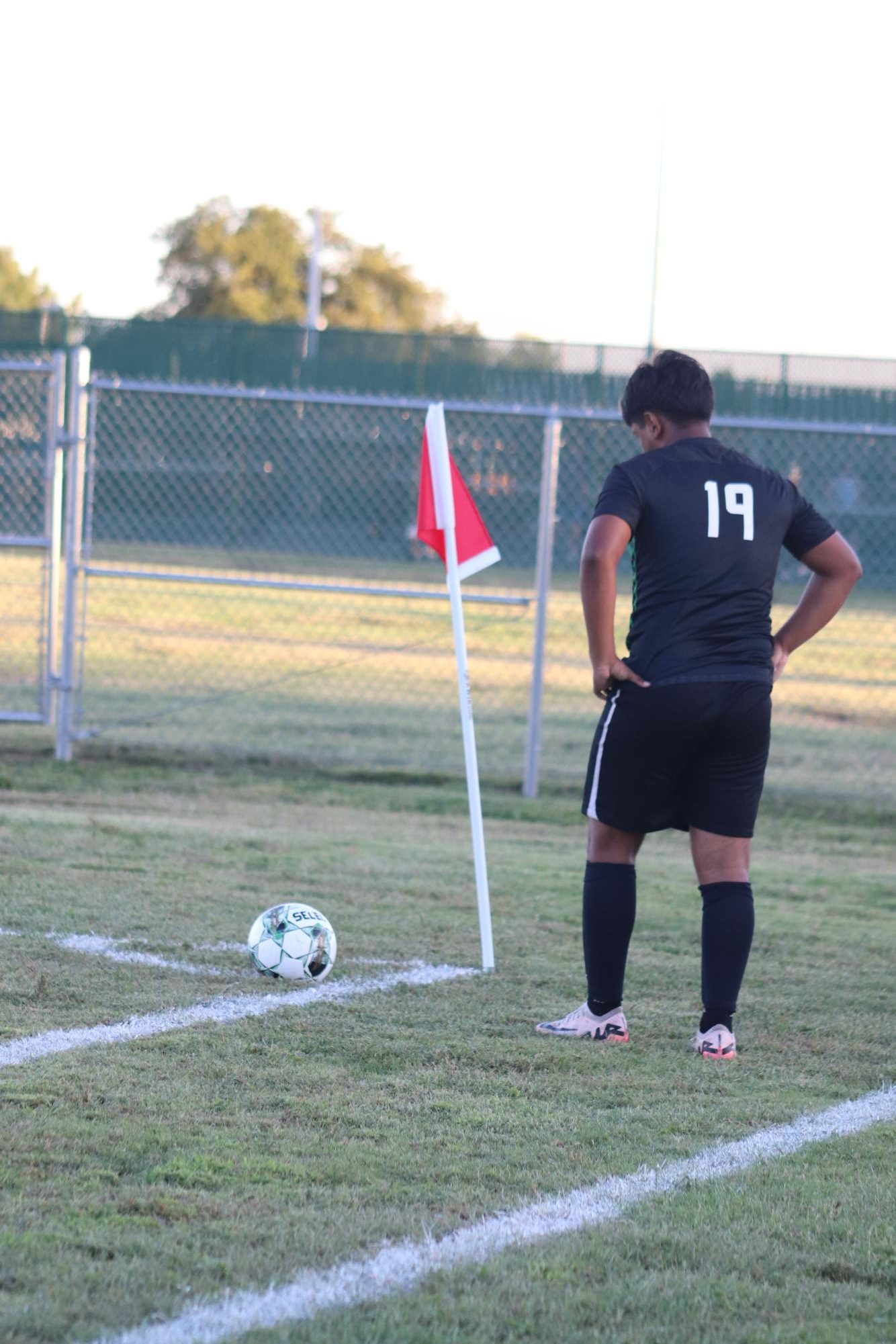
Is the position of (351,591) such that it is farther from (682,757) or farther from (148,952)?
(682,757)

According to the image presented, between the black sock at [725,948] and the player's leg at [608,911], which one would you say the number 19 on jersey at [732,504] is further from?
the black sock at [725,948]

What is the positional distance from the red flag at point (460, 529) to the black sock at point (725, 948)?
64.1 inches

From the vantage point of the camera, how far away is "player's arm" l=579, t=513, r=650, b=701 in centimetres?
407

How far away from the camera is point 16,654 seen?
1515cm

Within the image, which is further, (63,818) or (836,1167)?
(63,818)

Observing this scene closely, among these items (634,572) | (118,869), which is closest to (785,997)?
(634,572)

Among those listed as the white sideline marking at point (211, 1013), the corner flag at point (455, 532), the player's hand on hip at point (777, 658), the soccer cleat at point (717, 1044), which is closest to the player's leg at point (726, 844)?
the soccer cleat at point (717, 1044)

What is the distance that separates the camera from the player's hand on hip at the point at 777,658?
14.2 ft

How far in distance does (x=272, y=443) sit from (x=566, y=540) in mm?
3823

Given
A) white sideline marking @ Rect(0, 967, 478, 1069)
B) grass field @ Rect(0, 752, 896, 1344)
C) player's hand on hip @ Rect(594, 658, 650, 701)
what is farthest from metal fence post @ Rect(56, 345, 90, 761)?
player's hand on hip @ Rect(594, 658, 650, 701)

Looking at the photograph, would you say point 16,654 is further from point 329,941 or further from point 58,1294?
point 58,1294

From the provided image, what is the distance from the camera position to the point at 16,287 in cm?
6034

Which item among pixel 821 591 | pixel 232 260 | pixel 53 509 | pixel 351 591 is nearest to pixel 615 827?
pixel 821 591

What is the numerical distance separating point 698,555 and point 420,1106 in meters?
1.62
